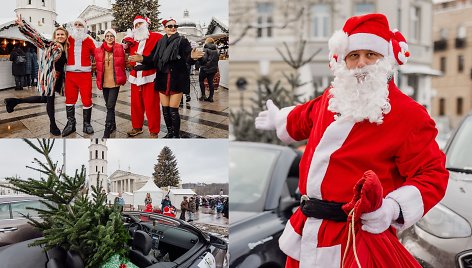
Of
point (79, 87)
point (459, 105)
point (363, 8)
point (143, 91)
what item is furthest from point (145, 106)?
point (459, 105)

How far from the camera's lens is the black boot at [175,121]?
4012mm

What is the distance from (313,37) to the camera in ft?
50.8

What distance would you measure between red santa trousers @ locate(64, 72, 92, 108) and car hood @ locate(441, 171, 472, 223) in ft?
8.15

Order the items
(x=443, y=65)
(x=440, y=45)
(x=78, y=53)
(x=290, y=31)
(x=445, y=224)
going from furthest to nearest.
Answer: (x=440, y=45) → (x=443, y=65) → (x=290, y=31) → (x=78, y=53) → (x=445, y=224)

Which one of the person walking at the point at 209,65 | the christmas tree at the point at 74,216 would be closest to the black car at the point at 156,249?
the christmas tree at the point at 74,216

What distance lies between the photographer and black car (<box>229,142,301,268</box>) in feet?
13.0

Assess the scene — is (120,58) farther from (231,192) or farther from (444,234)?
(444,234)

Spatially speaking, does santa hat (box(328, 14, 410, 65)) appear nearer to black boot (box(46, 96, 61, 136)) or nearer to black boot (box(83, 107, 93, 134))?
black boot (box(83, 107, 93, 134))

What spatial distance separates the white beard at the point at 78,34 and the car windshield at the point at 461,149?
2.85 meters

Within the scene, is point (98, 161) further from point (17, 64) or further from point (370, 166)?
point (370, 166)

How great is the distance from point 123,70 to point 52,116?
0.56 metres

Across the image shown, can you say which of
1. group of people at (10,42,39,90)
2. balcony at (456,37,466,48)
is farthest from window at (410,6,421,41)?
group of people at (10,42,39,90)

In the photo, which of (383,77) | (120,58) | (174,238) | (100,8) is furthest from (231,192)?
(383,77)

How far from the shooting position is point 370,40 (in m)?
2.98
